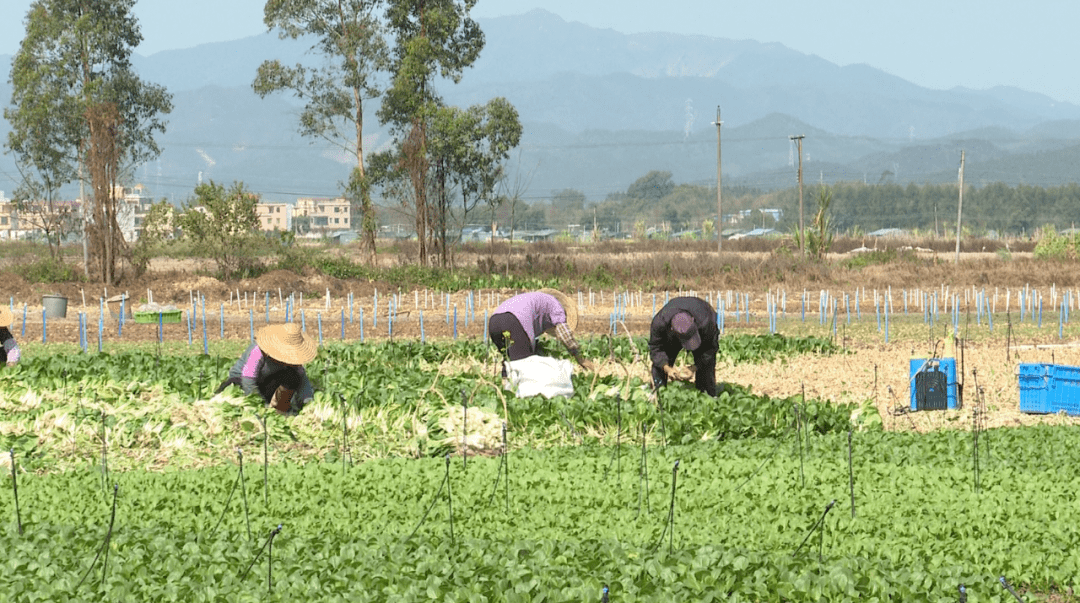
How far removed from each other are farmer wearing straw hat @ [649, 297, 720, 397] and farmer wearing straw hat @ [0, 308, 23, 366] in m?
7.12

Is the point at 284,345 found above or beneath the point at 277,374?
above

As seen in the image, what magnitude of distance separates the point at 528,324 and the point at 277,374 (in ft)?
8.89

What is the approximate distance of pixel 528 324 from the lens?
13.0 metres

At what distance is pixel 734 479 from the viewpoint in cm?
917

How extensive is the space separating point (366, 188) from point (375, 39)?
15.9 ft

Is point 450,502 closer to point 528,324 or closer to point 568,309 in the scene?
point 528,324

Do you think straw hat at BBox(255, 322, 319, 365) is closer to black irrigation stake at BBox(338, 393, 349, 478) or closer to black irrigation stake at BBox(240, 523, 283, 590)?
black irrigation stake at BBox(338, 393, 349, 478)

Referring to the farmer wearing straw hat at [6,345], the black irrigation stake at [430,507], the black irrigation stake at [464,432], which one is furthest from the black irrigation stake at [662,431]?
the farmer wearing straw hat at [6,345]

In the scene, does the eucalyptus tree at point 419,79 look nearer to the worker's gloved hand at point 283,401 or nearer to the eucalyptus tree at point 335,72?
the eucalyptus tree at point 335,72

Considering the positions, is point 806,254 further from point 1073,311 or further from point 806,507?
point 806,507

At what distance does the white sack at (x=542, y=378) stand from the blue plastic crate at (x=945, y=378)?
3.73m

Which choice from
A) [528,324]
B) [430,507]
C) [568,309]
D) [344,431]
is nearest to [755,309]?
[568,309]

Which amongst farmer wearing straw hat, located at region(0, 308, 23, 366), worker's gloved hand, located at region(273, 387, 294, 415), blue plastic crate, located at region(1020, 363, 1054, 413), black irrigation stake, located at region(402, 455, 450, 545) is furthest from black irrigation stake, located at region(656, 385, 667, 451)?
farmer wearing straw hat, located at region(0, 308, 23, 366)

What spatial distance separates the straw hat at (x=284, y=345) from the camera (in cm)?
1142
